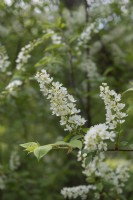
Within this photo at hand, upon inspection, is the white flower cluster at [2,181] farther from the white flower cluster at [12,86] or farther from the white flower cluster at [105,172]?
the white flower cluster at [105,172]

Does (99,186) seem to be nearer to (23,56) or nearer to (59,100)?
(59,100)

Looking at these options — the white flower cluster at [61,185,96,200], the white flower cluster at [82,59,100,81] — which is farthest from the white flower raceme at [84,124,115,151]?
the white flower cluster at [82,59,100,81]

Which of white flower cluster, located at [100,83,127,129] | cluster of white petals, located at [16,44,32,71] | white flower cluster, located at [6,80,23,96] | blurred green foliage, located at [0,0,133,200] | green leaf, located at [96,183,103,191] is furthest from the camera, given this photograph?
blurred green foliage, located at [0,0,133,200]

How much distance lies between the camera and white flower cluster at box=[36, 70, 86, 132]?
2189 millimetres

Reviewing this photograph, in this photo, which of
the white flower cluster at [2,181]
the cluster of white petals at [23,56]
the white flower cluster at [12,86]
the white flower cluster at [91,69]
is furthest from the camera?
the white flower cluster at [91,69]

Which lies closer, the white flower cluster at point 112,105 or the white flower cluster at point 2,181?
the white flower cluster at point 112,105

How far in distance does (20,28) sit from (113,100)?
341 centimetres

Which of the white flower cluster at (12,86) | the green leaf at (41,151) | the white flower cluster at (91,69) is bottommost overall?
the green leaf at (41,151)

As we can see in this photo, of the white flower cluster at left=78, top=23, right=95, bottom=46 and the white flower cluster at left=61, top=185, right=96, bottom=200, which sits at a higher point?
the white flower cluster at left=78, top=23, right=95, bottom=46

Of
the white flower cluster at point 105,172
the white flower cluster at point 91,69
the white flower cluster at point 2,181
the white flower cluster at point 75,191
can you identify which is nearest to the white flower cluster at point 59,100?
the white flower cluster at point 105,172

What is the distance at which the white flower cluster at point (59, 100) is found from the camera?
2.19 metres

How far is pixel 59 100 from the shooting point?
2201 mm

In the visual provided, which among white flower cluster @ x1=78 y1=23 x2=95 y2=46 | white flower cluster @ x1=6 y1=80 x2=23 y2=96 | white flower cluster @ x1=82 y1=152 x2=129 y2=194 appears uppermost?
white flower cluster @ x1=78 y1=23 x2=95 y2=46

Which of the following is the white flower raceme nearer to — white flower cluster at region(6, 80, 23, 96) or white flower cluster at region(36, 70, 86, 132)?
white flower cluster at region(36, 70, 86, 132)
